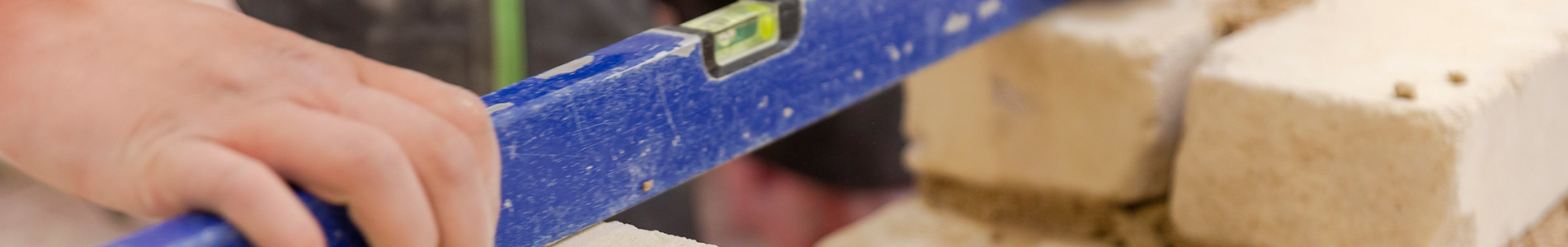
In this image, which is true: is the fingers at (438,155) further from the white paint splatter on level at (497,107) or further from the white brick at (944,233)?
the white brick at (944,233)

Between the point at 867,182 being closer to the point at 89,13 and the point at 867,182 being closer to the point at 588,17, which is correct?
the point at 588,17

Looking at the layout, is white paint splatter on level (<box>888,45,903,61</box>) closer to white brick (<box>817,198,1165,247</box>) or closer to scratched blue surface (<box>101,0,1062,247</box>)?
scratched blue surface (<box>101,0,1062,247</box>)

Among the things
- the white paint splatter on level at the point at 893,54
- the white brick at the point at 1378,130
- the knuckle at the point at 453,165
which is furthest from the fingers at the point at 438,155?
the white brick at the point at 1378,130

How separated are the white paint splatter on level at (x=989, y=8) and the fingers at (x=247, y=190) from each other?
0.51 m


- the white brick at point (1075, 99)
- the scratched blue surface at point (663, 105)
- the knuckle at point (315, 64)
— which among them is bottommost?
the white brick at point (1075, 99)

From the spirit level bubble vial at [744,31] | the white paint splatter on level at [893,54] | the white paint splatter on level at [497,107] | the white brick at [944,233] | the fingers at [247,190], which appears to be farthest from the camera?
the white brick at [944,233]

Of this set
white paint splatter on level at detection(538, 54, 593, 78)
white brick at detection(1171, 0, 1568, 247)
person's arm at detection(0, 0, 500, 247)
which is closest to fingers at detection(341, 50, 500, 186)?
person's arm at detection(0, 0, 500, 247)

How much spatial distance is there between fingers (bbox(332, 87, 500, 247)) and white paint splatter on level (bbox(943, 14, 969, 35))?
0.42 metres

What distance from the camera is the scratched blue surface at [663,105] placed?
0.49 meters

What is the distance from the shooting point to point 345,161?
35 centimetres

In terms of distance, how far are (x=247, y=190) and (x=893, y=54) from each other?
1.46 feet

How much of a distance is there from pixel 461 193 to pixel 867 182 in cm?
101

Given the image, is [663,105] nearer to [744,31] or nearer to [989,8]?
[744,31]

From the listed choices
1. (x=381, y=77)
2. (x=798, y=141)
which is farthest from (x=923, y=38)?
(x=798, y=141)
